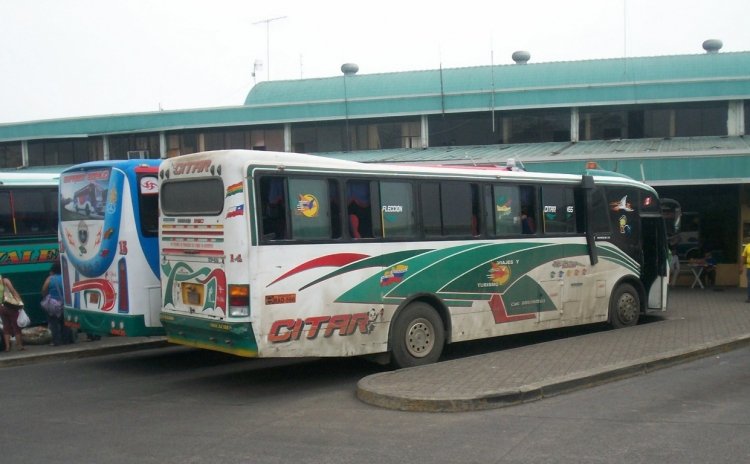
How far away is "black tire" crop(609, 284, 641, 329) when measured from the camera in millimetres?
15273

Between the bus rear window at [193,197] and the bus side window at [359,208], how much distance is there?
1.81 m

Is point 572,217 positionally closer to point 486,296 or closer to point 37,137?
point 486,296

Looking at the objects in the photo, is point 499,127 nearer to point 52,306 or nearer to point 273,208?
point 52,306

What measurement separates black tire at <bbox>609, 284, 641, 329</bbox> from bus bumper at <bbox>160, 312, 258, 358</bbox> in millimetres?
8093

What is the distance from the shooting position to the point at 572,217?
1439cm

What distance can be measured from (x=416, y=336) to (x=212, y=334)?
311cm

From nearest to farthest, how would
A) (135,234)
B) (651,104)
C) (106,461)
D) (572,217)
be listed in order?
1. (106,461)
2. (135,234)
3. (572,217)
4. (651,104)

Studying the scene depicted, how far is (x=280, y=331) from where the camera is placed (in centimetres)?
996

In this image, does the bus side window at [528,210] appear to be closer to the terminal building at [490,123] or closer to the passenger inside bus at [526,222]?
the passenger inside bus at [526,222]

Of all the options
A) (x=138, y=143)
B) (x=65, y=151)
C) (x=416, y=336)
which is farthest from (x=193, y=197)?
(x=65, y=151)

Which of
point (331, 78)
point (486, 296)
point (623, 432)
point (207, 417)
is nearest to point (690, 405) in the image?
point (623, 432)

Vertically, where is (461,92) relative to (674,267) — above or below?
above

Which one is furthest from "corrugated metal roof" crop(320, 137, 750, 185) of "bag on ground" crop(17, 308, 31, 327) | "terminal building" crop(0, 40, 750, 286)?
"bag on ground" crop(17, 308, 31, 327)

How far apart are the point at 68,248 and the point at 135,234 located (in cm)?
179
